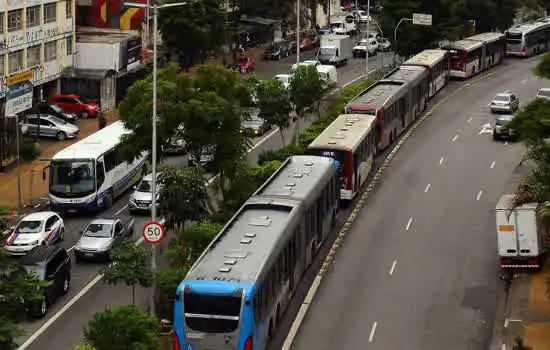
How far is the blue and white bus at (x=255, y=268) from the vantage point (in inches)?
1299

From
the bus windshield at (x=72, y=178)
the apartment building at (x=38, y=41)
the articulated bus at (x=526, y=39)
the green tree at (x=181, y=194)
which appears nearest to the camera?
the green tree at (x=181, y=194)

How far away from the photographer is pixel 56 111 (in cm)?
7444

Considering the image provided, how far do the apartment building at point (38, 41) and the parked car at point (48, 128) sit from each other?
120 inches

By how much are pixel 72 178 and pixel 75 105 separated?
78.1 feet

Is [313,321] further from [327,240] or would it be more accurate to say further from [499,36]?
[499,36]

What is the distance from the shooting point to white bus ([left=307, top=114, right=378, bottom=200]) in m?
51.8

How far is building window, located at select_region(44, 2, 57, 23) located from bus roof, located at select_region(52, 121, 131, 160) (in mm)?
18223

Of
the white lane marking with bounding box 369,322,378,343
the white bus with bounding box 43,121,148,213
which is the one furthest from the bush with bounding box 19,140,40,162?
the white lane marking with bounding box 369,322,378,343

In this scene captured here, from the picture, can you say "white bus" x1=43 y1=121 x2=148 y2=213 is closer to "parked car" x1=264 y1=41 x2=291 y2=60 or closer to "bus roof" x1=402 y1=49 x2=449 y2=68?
"bus roof" x1=402 y1=49 x2=449 y2=68

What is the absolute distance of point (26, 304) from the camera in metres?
28.7

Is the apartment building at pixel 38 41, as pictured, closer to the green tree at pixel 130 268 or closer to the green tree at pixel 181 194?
the green tree at pixel 181 194

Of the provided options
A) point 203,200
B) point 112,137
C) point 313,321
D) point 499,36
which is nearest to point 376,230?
point 203,200

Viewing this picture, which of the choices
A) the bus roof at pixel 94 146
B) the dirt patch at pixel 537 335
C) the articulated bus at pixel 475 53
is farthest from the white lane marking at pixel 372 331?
the articulated bus at pixel 475 53

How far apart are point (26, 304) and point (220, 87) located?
75.1ft
